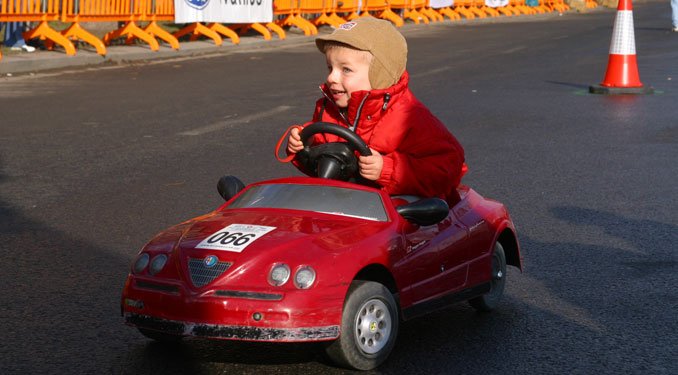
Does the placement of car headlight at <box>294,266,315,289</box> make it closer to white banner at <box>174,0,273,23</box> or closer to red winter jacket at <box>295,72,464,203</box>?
red winter jacket at <box>295,72,464,203</box>

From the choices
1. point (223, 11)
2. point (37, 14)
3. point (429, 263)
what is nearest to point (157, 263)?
point (429, 263)

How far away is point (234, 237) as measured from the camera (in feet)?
14.2

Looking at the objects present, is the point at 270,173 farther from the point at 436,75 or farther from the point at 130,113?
the point at 436,75

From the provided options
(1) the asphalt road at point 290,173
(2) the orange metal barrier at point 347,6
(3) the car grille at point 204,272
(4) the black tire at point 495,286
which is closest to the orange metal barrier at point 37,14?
(1) the asphalt road at point 290,173

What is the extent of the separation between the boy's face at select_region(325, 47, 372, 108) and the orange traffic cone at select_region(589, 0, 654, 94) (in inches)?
421

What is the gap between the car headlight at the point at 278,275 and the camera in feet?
13.5

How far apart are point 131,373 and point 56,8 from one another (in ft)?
51.2

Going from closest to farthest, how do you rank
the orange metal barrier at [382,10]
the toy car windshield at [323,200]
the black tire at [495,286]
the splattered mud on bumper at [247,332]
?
1. the splattered mud on bumper at [247,332]
2. the toy car windshield at [323,200]
3. the black tire at [495,286]
4. the orange metal barrier at [382,10]

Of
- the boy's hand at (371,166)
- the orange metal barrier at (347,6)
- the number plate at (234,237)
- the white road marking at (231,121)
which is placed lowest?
the orange metal barrier at (347,6)

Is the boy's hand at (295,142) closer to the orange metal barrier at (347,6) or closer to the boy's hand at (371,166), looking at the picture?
the boy's hand at (371,166)

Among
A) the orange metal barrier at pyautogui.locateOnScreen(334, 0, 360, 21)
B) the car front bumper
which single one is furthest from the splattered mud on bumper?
the orange metal barrier at pyautogui.locateOnScreen(334, 0, 360, 21)

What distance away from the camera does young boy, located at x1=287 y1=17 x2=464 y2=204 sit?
499cm

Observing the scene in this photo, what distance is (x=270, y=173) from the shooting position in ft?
29.4

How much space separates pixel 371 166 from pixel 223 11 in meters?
19.2
